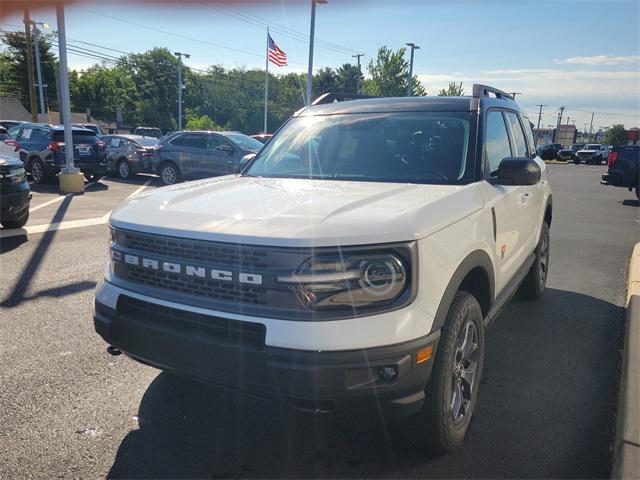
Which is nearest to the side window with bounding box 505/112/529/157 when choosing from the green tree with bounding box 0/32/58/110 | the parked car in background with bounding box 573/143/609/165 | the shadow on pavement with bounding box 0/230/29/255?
the shadow on pavement with bounding box 0/230/29/255

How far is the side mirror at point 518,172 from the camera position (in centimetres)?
316

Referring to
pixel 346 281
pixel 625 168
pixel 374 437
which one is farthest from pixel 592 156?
pixel 346 281

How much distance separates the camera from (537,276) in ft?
17.3

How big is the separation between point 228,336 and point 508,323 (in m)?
3.28

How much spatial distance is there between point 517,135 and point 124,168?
1587 centimetres

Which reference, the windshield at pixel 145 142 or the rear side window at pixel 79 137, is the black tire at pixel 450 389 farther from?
the windshield at pixel 145 142

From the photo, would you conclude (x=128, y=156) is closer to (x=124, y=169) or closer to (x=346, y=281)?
(x=124, y=169)

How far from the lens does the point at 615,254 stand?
7871mm

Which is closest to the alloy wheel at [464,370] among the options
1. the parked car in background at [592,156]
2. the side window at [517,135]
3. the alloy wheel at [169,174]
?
the side window at [517,135]

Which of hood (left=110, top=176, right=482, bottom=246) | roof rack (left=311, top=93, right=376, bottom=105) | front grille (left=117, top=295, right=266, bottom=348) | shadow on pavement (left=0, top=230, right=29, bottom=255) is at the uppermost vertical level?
roof rack (left=311, top=93, right=376, bottom=105)

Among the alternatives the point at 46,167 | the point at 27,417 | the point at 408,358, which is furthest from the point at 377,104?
the point at 46,167

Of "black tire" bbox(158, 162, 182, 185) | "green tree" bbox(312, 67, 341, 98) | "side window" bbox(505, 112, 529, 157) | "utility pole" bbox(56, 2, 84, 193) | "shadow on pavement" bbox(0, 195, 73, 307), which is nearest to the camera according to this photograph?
"side window" bbox(505, 112, 529, 157)

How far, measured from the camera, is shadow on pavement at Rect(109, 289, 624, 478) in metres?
2.63

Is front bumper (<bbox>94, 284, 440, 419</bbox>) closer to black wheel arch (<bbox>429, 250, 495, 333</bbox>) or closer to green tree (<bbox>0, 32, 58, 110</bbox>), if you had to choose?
black wheel arch (<bbox>429, 250, 495, 333</bbox>)
